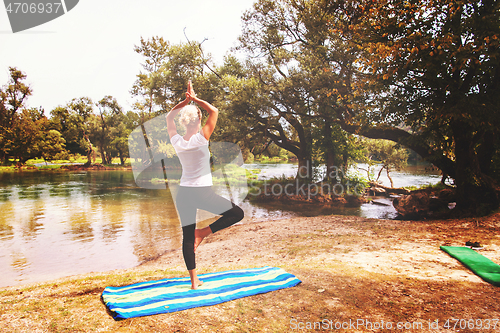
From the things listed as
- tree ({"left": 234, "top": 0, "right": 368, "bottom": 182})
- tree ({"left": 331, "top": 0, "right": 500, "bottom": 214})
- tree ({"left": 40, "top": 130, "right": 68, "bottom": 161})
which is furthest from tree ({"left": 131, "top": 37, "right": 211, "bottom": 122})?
tree ({"left": 40, "top": 130, "right": 68, "bottom": 161})

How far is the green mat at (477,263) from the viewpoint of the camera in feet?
13.8

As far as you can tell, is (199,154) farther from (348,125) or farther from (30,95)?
(30,95)

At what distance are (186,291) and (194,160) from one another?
69.0 inches

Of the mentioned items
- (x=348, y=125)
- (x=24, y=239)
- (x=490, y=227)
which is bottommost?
(x=24, y=239)

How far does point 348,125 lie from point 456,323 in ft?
48.8

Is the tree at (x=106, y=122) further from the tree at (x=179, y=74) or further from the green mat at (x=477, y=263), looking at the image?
the green mat at (x=477, y=263)

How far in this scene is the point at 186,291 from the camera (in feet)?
12.0

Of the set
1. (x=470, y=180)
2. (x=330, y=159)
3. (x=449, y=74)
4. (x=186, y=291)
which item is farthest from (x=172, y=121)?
(x=330, y=159)

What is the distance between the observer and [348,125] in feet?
54.9

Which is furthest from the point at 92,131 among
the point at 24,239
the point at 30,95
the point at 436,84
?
the point at 436,84

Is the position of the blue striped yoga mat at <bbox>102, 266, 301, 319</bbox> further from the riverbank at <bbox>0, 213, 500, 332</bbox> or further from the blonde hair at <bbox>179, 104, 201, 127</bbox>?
the blonde hair at <bbox>179, 104, 201, 127</bbox>

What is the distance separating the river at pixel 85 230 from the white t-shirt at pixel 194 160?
205 inches

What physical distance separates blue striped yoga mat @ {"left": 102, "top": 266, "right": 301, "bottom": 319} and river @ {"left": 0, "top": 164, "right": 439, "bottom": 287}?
4050 millimetres

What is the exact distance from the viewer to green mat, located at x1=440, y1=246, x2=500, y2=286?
421 centimetres
